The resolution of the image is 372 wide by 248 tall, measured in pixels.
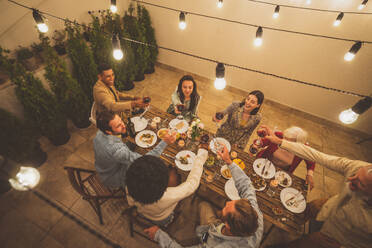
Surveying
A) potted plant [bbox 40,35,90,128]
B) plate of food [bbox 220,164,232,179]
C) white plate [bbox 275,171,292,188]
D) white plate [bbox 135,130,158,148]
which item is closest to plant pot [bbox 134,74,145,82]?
potted plant [bbox 40,35,90,128]

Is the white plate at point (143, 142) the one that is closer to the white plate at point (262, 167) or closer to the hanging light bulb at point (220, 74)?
the hanging light bulb at point (220, 74)

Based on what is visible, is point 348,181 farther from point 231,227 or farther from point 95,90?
point 95,90

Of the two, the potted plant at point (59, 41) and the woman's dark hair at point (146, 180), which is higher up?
Result: the potted plant at point (59, 41)

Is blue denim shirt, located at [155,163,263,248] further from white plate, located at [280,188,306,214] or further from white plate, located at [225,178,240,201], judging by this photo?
white plate, located at [280,188,306,214]

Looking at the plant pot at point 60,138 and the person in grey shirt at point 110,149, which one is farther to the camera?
the plant pot at point 60,138

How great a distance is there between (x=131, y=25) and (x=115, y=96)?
2733 mm

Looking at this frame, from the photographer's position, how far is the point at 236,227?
1610mm

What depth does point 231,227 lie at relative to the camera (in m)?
1.65

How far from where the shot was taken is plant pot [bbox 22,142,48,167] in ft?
10.8

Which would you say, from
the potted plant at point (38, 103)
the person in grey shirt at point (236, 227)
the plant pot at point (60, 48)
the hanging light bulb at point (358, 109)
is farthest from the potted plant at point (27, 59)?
the hanging light bulb at point (358, 109)

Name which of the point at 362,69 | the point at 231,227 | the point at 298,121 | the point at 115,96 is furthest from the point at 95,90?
the point at 362,69

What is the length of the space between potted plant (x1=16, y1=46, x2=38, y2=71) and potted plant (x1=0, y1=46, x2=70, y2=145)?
112cm

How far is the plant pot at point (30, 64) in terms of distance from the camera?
149 inches

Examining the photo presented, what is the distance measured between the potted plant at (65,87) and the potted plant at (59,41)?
4.52 ft
